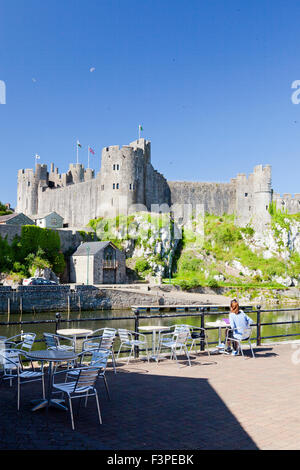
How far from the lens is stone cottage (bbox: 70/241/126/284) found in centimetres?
4159

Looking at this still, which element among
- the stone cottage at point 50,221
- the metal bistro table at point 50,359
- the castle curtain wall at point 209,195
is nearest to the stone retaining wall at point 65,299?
the stone cottage at point 50,221

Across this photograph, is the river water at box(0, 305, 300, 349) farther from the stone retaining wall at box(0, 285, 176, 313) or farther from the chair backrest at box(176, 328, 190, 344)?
the chair backrest at box(176, 328, 190, 344)

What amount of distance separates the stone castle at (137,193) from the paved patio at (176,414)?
43781 mm

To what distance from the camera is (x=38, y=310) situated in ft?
107

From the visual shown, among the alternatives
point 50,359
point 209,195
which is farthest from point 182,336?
point 209,195

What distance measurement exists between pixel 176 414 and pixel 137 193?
4729cm

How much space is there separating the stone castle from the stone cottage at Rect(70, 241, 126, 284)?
8743 mm

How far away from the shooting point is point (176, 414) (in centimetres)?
550

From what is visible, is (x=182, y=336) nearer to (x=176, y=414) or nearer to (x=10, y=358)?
(x=176, y=414)

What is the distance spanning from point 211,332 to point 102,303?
13708 mm

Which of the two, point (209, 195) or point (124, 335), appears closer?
point (124, 335)

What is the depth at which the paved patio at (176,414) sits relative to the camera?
453cm

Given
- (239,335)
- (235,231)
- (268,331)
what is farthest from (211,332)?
(235,231)
